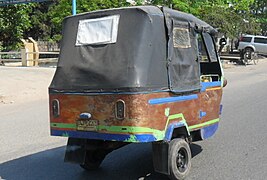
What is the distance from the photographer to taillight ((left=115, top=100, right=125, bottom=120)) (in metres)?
4.43

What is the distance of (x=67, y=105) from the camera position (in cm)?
490

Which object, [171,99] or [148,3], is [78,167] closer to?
[171,99]

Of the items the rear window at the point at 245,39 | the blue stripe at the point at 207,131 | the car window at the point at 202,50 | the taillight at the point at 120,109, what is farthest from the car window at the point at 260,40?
the taillight at the point at 120,109

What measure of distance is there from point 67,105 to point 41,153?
1939 mm

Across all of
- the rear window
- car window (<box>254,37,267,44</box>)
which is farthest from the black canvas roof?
car window (<box>254,37,267,44</box>)

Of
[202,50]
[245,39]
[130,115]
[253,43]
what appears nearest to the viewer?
[130,115]

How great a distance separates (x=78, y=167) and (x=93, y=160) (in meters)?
0.32

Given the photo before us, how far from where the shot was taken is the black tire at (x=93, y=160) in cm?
549

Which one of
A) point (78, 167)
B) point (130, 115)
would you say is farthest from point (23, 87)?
point (130, 115)

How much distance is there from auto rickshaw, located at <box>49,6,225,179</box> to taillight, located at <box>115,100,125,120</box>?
12mm

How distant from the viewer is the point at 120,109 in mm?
4453

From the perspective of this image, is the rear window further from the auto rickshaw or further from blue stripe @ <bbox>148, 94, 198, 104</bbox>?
blue stripe @ <bbox>148, 94, 198, 104</bbox>


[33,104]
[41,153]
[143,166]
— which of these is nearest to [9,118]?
[33,104]

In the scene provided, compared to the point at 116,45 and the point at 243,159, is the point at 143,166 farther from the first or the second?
the point at 116,45
